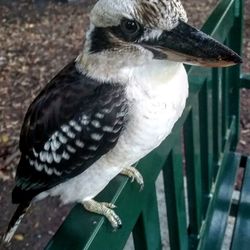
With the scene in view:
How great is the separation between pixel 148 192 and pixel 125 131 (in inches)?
10.7

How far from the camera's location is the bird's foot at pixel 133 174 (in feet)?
5.14

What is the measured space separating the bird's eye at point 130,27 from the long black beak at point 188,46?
33mm

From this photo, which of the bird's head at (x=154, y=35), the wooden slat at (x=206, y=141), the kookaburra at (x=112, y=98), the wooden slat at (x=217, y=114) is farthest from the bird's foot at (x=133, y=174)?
the wooden slat at (x=217, y=114)

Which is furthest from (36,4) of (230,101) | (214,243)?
(214,243)

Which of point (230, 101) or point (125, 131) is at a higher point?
point (125, 131)

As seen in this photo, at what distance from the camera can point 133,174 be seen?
1.59 metres

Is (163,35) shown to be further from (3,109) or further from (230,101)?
(3,109)

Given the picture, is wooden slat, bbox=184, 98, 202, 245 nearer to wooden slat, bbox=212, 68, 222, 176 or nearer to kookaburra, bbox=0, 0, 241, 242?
wooden slat, bbox=212, 68, 222, 176

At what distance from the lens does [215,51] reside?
1.32m

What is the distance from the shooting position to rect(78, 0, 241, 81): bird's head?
50.5 inches

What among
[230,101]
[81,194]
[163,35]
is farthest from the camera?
[230,101]

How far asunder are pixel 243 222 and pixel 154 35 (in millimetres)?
1216

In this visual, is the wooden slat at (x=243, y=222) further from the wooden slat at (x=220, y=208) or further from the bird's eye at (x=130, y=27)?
the bird's eye at (x=130, y=27)

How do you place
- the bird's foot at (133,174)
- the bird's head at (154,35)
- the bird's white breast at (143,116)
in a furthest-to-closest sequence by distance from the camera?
1. the bird's foot at (133,174)
2. the bird's white breast at (143,116)
3. the bird's head at (154,35)
